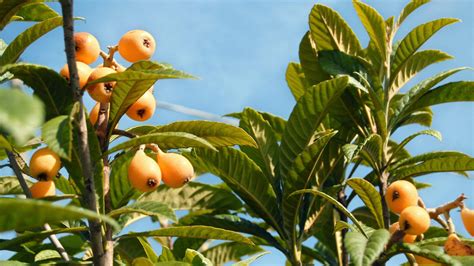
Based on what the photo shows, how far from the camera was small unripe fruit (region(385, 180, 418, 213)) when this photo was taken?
265cm

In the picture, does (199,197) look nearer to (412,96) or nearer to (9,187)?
(9,187)

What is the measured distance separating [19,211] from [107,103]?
84 centimetres

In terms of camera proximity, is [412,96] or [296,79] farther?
[296,79]

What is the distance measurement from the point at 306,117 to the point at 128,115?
0.99 meters

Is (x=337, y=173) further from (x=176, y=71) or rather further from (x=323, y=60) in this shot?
(x=176, y=71)

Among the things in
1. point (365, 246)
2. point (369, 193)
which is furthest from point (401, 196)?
point (365, 246)

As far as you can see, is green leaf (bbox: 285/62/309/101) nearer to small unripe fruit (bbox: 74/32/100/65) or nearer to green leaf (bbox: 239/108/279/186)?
green leaf (bbox: 239/108/279/186)

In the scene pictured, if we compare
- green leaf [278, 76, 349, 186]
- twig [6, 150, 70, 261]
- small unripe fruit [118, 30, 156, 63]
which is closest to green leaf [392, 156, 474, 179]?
green leaf [278, 76, 349, 186]

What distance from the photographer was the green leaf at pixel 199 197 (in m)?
3.30

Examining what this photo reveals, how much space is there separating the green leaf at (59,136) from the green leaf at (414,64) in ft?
6.87

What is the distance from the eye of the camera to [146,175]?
76.0 inches

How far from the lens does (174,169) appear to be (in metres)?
2.00

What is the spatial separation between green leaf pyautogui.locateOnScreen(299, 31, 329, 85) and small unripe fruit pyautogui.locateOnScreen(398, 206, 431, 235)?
3.49ft

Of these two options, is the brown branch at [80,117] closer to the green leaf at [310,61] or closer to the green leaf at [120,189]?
the green leaf at [120,189]
